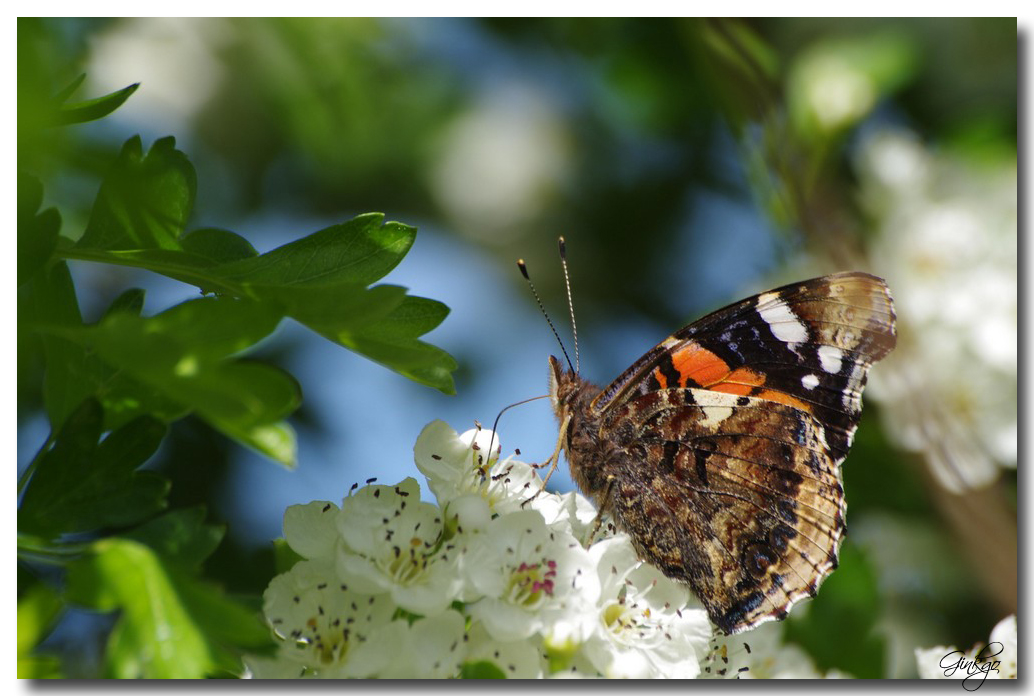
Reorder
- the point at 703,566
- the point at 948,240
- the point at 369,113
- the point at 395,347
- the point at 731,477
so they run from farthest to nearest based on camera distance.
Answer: the point at 369,113 → the point at 948,240 → the point at 731,477 → the point at 703,566 → the point at 395,347

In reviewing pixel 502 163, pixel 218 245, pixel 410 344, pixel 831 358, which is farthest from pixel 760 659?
pixel 502 163

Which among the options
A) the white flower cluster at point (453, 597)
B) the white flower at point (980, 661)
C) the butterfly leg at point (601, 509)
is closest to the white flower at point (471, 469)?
the white flower cluster at point (453, 597)

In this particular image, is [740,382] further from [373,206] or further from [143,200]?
[373,206]

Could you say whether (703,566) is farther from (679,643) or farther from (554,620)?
(554,620)

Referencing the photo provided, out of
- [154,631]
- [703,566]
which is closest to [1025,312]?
[703,566]

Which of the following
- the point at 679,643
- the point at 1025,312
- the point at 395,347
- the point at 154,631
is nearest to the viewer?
the point at 154,631

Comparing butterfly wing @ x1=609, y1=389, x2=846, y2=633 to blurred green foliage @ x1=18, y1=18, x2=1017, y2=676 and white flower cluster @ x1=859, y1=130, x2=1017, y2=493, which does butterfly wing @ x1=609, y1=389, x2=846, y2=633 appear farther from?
white flower cluster @ x1=859, y1=130, x2=1017, y2=493

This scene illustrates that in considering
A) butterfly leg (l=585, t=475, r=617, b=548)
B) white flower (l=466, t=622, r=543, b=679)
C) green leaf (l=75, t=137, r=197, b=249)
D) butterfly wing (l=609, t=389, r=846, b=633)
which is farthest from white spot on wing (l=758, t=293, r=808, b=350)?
green leaf (l=75, t=137, r=197, b=249)
